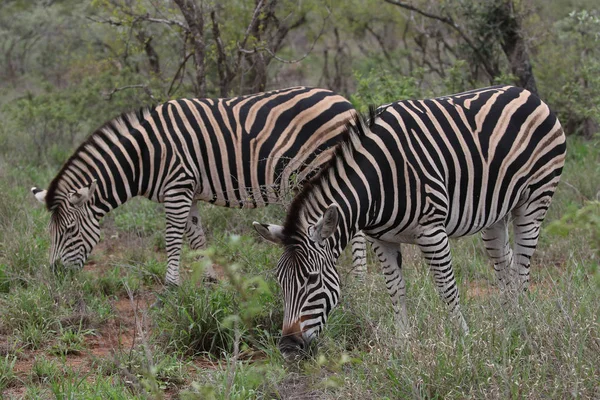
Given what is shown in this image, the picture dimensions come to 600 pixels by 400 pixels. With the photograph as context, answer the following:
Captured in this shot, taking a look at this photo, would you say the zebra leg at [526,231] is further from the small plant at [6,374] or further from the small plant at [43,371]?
the small plant at [6,374]

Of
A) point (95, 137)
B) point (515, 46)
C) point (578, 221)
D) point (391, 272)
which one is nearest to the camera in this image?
point (578, 221)

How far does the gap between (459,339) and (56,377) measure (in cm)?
259

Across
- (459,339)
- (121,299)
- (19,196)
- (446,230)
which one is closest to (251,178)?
(121,299)

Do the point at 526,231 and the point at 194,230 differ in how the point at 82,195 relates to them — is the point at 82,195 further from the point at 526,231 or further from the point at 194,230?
the point at 526,231

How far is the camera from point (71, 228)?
21.6ft

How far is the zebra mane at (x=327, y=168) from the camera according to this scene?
4293 mm

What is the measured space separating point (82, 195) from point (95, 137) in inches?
23.9

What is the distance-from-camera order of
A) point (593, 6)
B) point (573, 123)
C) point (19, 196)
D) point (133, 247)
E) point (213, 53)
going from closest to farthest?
point (133, 247), point (19, 196), point (213, 53), point (573, 123), point (593, 6)

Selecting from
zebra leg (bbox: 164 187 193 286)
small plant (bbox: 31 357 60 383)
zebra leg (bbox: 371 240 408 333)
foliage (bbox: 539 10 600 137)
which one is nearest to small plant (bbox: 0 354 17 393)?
small plant (bbox: 31 357 60 383)

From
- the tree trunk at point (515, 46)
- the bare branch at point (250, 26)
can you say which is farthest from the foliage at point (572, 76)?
the bare branch at point (250, 26)

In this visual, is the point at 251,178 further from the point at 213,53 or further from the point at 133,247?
the point at 213,53

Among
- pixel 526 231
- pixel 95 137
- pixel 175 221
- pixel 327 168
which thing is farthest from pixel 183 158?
pixel 526 231

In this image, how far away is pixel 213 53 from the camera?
1025 centimetres

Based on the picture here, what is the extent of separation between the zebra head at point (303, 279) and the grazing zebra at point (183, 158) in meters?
2.24
